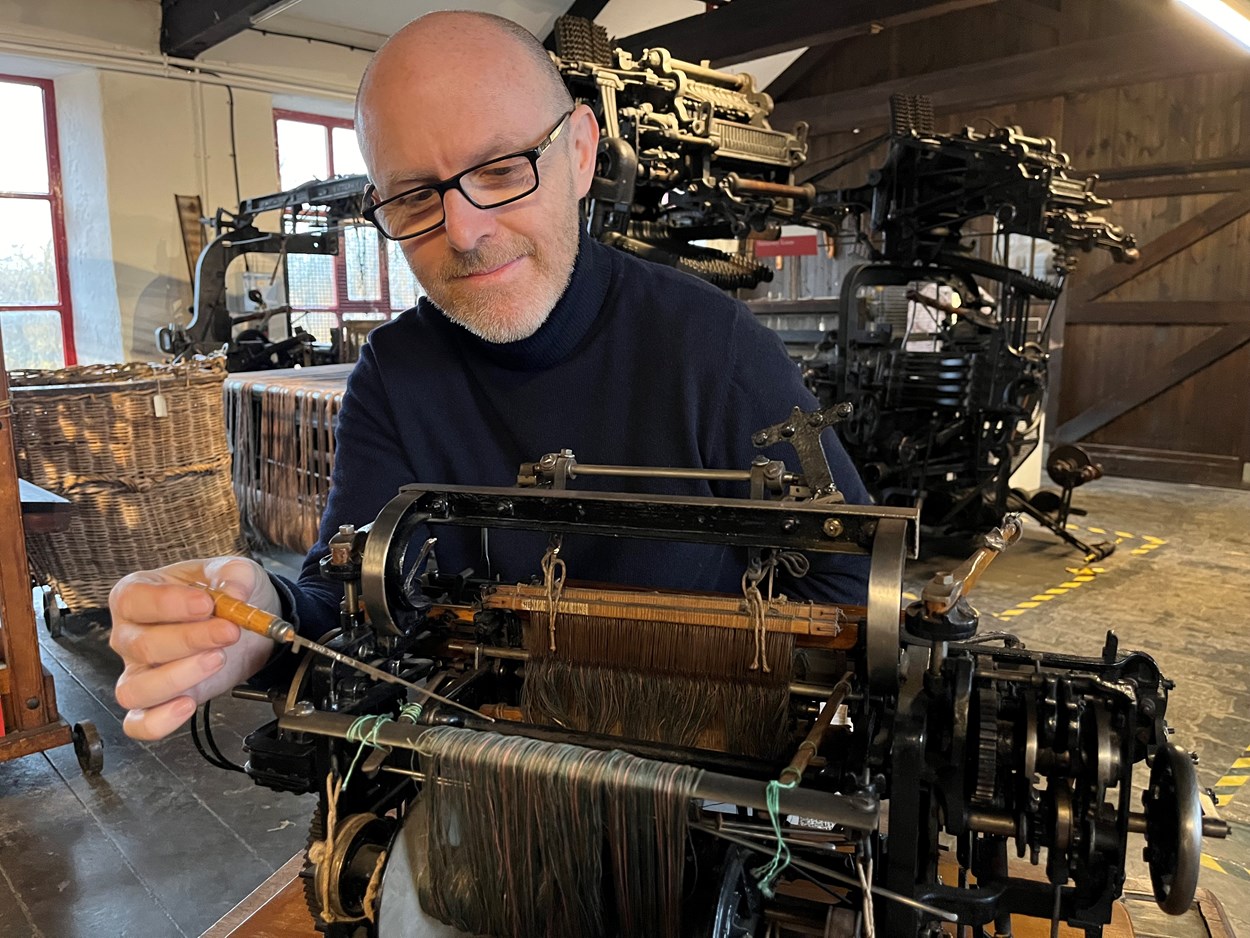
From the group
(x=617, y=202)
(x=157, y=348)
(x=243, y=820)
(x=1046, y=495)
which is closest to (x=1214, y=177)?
(x=1046, y=495)

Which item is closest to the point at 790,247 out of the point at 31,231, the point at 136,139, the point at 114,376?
the point at 136,139

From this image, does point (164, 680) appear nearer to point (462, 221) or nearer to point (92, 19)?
point (462, 221)

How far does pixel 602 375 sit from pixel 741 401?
238 mm

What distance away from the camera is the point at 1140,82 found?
7.21 m

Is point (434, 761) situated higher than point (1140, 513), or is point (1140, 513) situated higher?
point (434, 761)

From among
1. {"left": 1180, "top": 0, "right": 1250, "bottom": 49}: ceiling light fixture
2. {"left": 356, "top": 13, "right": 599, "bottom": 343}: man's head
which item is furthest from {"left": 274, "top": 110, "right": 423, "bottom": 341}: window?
{"left": 356, "top": 13, "right": 599, "bottom": 343}: man's head

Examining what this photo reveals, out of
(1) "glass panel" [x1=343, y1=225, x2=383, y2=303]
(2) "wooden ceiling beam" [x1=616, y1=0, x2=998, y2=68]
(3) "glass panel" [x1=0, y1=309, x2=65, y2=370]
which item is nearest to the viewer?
(2) "wooden ceiling beam" [x1=616, y1=0, x2=998, y2=68]

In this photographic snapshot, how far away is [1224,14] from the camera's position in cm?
253

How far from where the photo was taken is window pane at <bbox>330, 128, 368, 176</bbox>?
9094mm

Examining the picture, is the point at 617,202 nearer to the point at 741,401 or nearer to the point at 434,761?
the point at 741,401

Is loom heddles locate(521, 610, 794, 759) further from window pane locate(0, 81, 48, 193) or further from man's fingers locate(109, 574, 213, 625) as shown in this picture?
window pane locate(0, 81, 48, 193)

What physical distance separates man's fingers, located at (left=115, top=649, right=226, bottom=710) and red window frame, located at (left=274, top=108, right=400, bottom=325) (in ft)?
26.0

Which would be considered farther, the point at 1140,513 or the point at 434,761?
the point at 1140,513

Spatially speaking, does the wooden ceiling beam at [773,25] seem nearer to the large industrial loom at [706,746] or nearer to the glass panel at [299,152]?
the glass panel at [299,152]
